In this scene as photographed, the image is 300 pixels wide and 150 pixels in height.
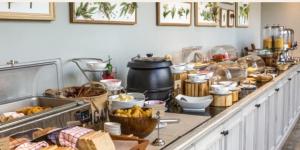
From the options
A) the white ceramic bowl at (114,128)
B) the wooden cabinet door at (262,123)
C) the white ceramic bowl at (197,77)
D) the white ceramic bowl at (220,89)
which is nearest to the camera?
the white ceramic bowl at (114,128)

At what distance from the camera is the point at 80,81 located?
5.91ft

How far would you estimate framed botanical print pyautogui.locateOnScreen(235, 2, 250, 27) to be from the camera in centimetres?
413

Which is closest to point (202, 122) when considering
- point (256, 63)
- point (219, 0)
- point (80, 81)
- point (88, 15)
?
point (80, 81)

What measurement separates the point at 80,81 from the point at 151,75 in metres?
0.39

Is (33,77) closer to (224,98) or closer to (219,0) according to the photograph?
(224,98)

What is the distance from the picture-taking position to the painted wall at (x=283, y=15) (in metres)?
5.25

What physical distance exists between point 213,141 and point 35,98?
80 centimetres

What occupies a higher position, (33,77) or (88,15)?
(88,15)

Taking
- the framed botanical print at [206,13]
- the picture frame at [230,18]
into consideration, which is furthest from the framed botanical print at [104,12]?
the picture frame at [230,18]

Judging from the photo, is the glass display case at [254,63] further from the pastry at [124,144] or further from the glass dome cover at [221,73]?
the pastry at [124,144]

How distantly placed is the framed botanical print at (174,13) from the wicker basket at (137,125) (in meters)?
1.36

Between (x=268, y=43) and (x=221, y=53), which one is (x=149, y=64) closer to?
(x=221, y=53)

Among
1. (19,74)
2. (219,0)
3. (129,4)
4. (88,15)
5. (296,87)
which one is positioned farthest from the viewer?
(296,87)

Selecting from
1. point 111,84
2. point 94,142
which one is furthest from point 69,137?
→ point 111,84
